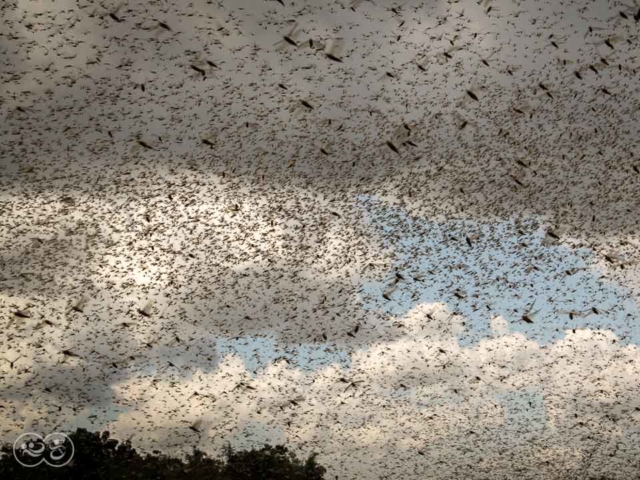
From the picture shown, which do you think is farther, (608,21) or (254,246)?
(254,246)

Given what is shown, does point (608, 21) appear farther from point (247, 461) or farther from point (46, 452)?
point (247, 461)

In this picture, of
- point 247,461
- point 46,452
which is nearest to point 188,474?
point 247,461

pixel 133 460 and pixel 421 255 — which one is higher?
pixel 421 255

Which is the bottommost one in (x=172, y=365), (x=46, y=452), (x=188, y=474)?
(x=188, y=474)

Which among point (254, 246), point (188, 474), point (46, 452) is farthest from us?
point (188, 474)

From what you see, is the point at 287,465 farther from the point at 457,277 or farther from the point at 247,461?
the point at 457,277

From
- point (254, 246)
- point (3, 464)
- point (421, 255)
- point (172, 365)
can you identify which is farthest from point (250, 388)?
point (3, 464)

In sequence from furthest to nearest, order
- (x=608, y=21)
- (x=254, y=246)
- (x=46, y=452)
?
1. (x=46, y=452)
2. (x=254, y=246)
3. (x=608, y=21)
